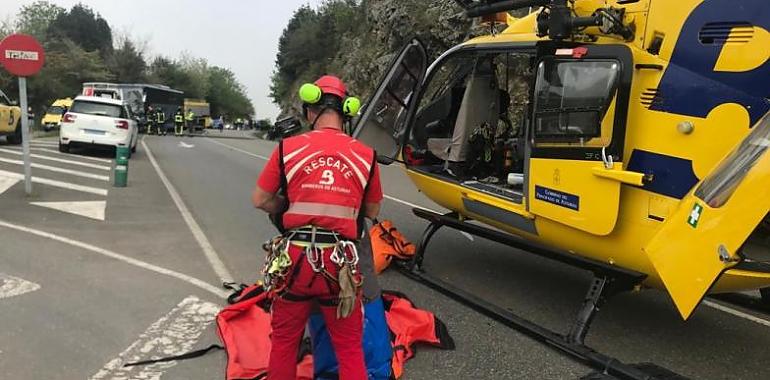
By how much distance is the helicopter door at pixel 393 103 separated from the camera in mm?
6207

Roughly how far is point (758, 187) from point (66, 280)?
5.37 metres

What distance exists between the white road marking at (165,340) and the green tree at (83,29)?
7879cm

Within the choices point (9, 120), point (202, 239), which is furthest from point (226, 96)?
point (202, 239)

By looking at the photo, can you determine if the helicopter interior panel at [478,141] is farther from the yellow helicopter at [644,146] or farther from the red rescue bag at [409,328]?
the red rescue bag at [409,328]

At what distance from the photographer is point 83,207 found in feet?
28.6

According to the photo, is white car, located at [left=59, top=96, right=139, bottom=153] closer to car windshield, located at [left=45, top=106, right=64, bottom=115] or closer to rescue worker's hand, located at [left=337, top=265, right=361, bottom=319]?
rescue worker's hand, located at [left=337, top=265, right=361, bottom=319]

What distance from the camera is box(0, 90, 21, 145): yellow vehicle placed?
55.0ft

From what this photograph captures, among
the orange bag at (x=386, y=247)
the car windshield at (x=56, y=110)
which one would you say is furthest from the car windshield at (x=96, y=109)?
the car windshield at (x=56, y=110)

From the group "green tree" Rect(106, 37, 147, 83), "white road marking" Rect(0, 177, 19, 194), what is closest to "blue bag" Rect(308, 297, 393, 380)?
"white road marking" Rect(0, 177, 19, 194)

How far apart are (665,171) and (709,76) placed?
2.07ft

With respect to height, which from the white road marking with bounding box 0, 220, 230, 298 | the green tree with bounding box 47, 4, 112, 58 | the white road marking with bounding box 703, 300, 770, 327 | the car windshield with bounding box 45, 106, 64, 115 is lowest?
the white road marking with bounding box 0, 220, 230, 298

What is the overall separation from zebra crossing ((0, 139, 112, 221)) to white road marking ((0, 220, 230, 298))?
38.4 inches

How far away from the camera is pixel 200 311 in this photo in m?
4.79

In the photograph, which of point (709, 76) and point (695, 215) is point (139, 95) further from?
point (695, 215)
